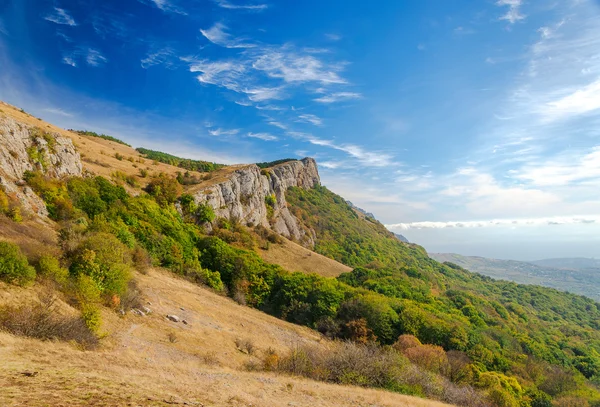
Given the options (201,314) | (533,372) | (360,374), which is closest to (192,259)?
(201,314)

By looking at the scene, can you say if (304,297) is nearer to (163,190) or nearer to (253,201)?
(163,190)

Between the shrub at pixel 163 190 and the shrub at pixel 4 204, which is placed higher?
the shrub at pixel 163 190

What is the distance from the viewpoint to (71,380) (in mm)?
8312

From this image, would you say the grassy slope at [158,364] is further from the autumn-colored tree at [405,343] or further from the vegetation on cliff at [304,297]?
the autumn-colored tree at [405,343]

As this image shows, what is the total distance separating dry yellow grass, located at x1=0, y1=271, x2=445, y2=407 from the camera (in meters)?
7.78

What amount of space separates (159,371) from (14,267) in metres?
8.10

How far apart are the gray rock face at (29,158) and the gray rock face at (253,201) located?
17.2 metres

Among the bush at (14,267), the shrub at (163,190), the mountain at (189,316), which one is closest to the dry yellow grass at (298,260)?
the mountain at (189,316)

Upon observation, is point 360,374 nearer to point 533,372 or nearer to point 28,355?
point 28,355

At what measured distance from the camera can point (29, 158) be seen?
27469 millimetres

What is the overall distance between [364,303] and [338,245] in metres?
56.0

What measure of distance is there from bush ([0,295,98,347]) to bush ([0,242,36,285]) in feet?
5.99

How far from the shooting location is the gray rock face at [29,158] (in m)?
23.5

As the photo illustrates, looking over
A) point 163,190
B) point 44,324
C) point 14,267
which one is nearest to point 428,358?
point 44,324
